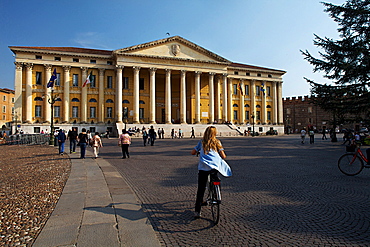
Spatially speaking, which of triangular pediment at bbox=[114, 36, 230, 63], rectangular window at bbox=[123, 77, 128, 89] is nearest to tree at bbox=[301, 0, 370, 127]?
triangular pediment at bbox=[114, 36, 230, 63]

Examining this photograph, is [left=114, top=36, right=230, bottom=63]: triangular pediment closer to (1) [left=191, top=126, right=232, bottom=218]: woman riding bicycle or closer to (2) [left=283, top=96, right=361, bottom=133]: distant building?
(2) [left=283, top=96, right=361, bottom=133]: distant building

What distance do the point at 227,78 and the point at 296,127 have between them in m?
31.4

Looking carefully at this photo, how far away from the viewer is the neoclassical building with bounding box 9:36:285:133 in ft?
134

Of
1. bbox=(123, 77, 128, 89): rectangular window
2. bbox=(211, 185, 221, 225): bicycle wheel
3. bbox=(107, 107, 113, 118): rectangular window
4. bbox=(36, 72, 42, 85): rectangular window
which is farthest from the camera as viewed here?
bbox=(123, 77, 128, 89): rectangular window

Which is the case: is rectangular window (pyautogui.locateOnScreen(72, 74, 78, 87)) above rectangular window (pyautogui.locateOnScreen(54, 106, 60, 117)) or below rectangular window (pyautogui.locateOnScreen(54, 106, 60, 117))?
above

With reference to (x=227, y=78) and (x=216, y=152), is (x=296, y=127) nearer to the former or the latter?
(x=227, y=78)

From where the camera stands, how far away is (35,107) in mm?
41344

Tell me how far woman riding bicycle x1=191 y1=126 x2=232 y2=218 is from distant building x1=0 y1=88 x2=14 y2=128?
80052mm

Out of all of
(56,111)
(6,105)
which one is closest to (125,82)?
(56,111)

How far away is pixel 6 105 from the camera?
70.2 m

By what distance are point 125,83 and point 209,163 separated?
145 feet

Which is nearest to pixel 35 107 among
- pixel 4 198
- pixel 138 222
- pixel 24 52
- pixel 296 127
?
pixel 24 52

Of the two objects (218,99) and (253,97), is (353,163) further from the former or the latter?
(253,97)

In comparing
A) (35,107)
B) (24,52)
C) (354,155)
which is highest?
(24,52)
